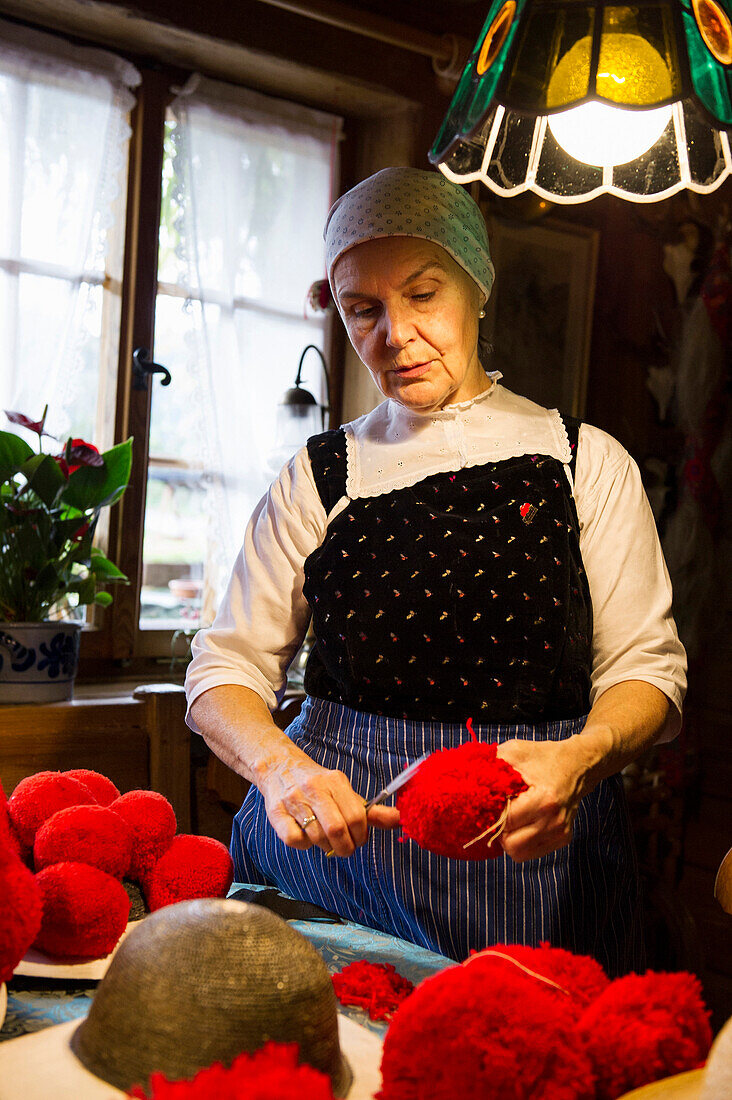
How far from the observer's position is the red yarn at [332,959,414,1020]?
80cm

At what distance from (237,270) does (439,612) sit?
1.74 metres

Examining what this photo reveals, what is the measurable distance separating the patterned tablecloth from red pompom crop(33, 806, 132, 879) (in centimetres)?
9

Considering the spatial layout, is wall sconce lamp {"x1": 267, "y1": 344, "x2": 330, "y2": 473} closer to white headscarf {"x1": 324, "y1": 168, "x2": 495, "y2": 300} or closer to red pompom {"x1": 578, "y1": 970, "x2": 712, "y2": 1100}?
white headscarf {"x1": 324, "y1": 168, "x2": 495, "y2": 300}

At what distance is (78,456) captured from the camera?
6.35 ft

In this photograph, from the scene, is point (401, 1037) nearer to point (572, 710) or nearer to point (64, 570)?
point (572, 710)

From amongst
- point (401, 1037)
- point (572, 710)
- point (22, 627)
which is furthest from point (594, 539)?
point (22, 627)

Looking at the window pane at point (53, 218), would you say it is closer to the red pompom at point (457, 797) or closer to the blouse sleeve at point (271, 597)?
the blouse sleeve at point (271, 597)

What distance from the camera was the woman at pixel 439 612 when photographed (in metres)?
1.18

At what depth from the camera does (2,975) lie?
2.12 ft

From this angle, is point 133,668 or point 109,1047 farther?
point 133,668

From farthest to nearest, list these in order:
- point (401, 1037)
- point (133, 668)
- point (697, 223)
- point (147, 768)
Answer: point (697, 223)
point (133, 668)
point (147, 768)
point (401, 1037)

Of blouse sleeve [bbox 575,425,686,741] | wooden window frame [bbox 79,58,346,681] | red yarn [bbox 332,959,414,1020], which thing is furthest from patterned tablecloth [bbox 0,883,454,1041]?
wooden window frame [bbox 79,58,346,681]

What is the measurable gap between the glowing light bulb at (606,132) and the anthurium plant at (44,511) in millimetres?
1102

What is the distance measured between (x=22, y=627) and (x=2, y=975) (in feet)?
4.42
